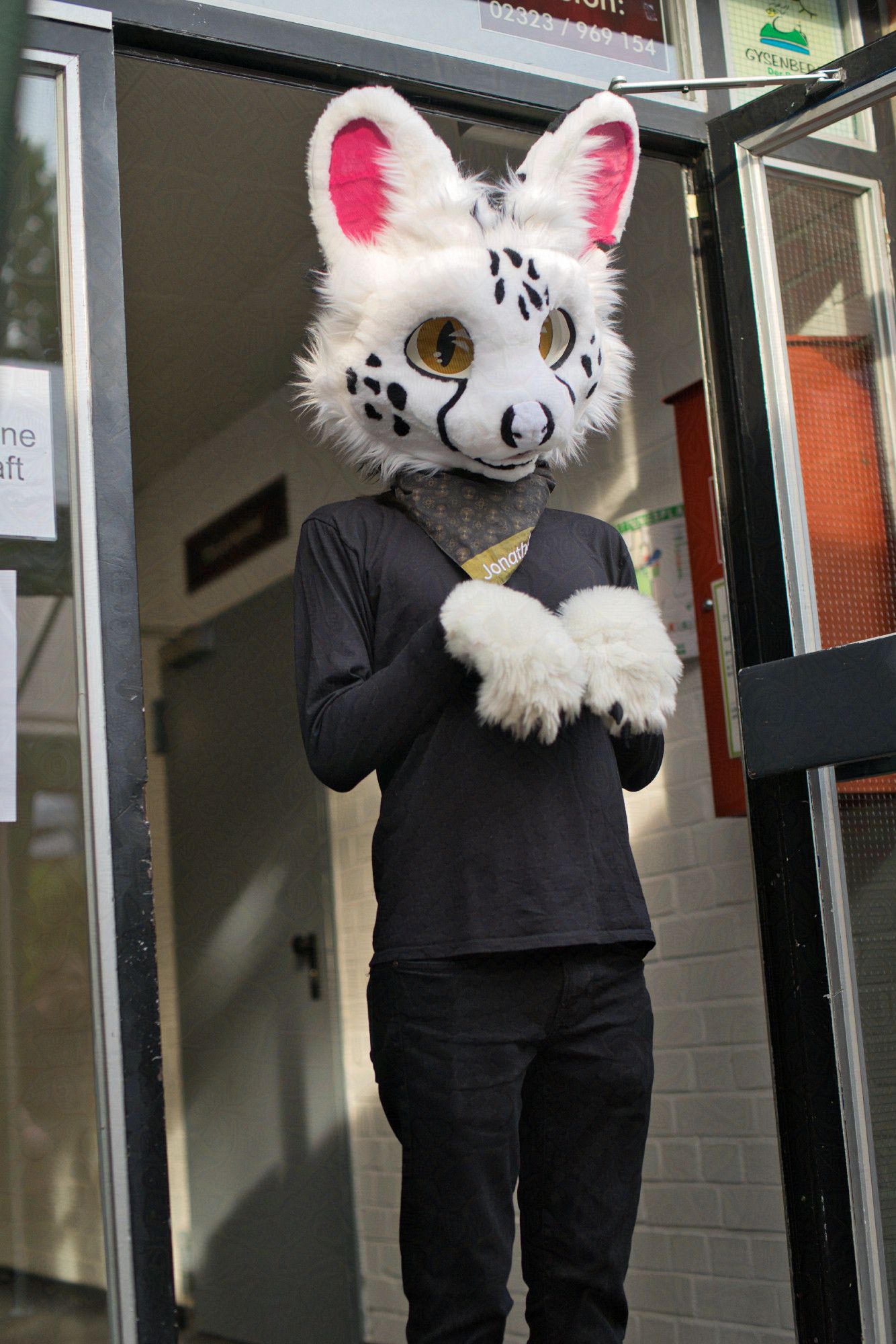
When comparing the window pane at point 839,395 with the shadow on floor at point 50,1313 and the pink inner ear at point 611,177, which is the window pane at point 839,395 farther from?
the shadow on floor at point 50,1313

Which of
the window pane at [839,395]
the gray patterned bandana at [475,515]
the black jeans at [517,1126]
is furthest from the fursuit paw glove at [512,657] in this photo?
the window pane at [839,395]

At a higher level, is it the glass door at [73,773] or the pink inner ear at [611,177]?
the pink inner ear at [611,177]

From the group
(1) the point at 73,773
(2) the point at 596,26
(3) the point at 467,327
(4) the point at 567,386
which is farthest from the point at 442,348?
(2) the point at 596,26

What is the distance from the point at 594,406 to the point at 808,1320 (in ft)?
4.48

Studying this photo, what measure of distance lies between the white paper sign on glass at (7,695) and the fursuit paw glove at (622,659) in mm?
680

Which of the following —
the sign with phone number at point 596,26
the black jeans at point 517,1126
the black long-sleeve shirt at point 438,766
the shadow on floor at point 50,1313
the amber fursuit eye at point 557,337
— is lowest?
the shadow on floor at point 50,1313

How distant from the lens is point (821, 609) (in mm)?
2297

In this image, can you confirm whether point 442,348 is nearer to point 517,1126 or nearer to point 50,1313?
point 517,1126

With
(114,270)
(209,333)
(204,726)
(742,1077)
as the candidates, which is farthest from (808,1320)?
(209,333)

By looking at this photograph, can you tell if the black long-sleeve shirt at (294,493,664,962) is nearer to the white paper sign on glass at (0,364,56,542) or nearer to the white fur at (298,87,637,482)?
the white fur at (298,87,637,482)

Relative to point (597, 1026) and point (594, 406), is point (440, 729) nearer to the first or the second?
point (597, 1026)

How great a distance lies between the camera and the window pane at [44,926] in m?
1.67

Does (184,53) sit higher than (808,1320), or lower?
higher

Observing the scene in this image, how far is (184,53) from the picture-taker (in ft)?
6.82
